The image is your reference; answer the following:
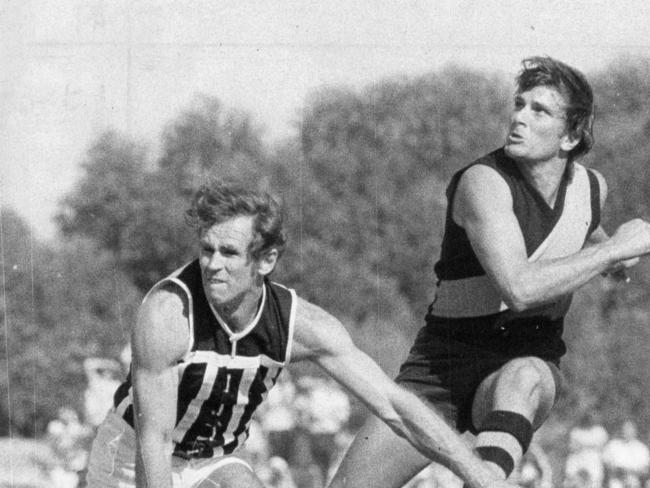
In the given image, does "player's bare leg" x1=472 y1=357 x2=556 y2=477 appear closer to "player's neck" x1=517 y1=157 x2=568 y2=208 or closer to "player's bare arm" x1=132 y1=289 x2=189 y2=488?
"player's neck" x1=517 y1=157 x2=568 y2=208

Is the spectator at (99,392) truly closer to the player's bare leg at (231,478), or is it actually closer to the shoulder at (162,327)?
the player's bare leg at (231,478)

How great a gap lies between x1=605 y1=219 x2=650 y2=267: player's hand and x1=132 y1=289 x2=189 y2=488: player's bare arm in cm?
156

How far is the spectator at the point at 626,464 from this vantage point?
864 cm

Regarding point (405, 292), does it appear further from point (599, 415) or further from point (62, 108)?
point (62, 108)

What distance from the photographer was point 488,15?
31.4 feet

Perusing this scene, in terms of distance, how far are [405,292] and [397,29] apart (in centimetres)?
371

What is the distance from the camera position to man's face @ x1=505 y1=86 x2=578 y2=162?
5316 millimetres

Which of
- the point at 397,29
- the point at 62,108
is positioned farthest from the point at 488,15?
the point at 62,108

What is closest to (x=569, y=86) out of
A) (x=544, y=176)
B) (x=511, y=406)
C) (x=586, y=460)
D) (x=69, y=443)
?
(x=544, y=176)

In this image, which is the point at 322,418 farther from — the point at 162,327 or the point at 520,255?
the point at 162,327

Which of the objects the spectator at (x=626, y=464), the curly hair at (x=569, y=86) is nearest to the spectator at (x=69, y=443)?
Result: the spectator at (x=626, y=464)

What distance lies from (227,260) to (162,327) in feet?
0.97

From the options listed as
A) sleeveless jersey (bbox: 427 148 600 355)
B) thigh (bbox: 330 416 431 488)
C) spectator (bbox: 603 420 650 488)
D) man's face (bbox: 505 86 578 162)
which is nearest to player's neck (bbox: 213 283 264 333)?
thigh (bbox: 330 416 431 488)

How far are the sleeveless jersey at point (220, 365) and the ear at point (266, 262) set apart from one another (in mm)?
81
